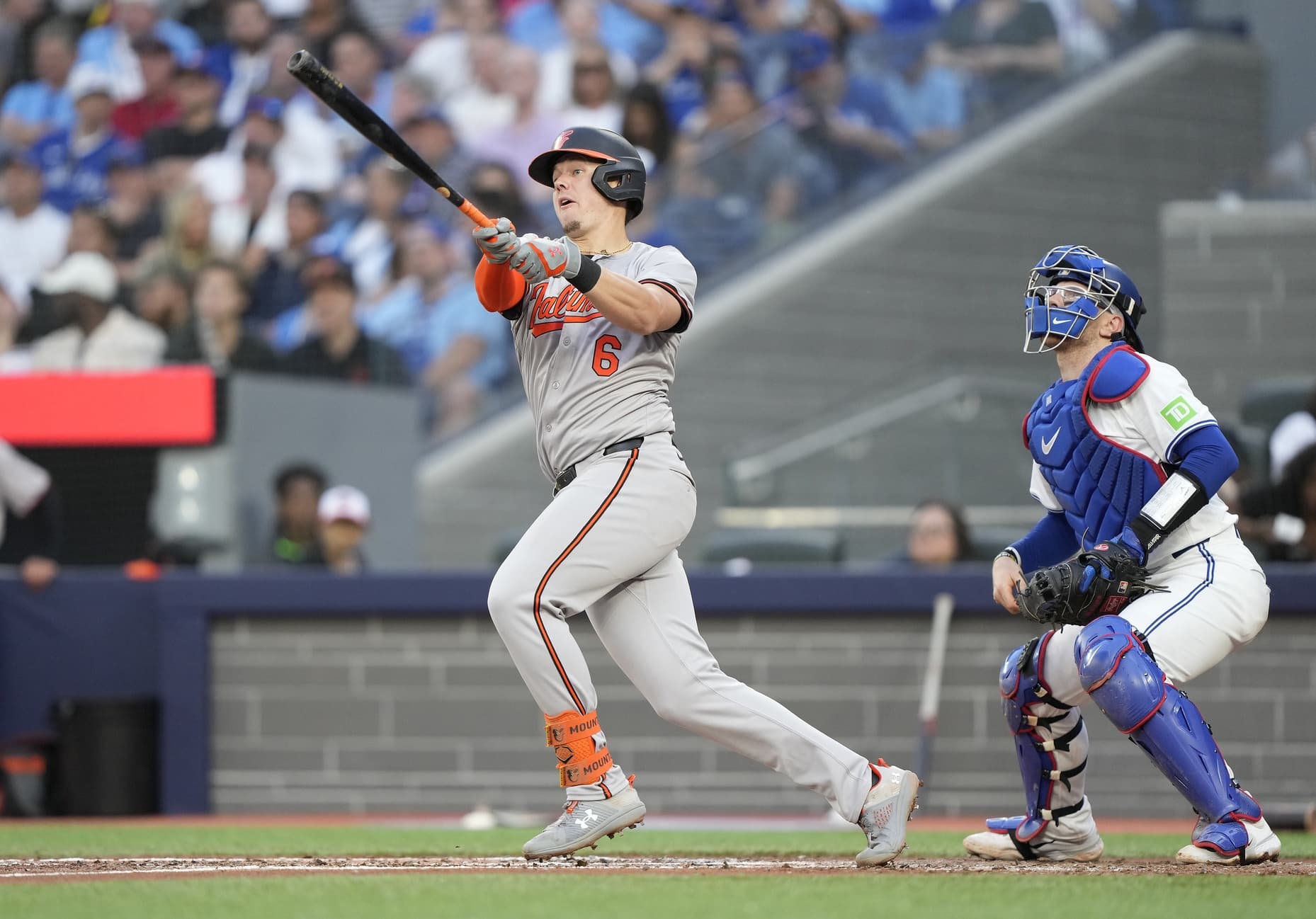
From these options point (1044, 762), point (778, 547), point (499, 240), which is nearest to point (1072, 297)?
point (1044, 762)

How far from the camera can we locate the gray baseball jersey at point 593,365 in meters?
4.29

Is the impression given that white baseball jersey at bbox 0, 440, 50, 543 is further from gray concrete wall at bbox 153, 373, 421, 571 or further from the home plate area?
the home plate area

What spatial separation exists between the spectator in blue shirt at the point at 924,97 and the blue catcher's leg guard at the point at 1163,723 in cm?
742

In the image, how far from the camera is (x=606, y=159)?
14.5 feet

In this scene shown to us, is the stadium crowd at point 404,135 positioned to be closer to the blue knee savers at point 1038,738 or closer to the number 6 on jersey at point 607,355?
the number 6 on jersey at point 607,355

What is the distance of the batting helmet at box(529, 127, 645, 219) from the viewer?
4422mm

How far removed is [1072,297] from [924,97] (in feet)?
23.0

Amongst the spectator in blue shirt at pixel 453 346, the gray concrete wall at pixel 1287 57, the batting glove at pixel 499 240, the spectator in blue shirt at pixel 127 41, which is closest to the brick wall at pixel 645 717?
the spectator in blue shirt at pixel 453 346

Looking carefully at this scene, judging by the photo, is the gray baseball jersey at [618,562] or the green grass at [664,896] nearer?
the green grass at [664,896]

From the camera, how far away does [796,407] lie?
37.3ft

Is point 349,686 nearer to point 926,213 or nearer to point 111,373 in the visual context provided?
point 111,373

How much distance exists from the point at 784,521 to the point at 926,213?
3.10 meters

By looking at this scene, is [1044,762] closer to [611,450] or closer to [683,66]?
[611,450]

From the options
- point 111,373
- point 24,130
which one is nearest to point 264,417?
point 111,373
